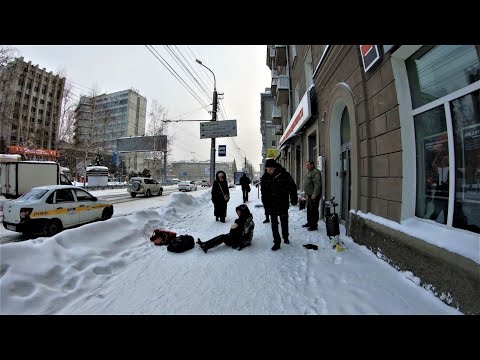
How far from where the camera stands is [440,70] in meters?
3.08

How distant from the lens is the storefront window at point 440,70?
2658 mm

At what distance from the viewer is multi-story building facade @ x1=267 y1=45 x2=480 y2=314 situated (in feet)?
8.39

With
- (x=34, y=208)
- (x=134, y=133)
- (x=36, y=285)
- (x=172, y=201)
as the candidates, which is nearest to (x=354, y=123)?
(x=36, y=285)

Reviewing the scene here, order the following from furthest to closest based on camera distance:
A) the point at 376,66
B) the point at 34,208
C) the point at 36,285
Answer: the point at 34,208 < the point at 376,66 < the point at 36,285

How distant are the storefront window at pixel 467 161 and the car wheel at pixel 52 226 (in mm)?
8866

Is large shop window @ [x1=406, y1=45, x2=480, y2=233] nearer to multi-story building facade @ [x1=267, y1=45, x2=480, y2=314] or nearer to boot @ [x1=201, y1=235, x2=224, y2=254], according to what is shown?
multi-story building facade @ [x1=267, y1=45, x2=480, y2=314]

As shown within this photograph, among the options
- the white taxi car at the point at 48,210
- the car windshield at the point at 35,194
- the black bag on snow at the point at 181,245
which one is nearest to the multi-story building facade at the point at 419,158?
the black bag on snow at the point at 181,245

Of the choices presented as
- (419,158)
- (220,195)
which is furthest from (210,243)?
(419,158)

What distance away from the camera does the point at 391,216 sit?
3.76 m

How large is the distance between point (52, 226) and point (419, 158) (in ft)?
29.0

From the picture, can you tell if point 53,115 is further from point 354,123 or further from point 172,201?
point 354,123

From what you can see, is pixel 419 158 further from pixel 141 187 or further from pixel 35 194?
pixel 141 187

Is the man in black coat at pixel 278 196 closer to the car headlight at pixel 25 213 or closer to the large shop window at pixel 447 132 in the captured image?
the large shop window at pixel 447 132

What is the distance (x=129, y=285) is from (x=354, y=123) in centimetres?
530
